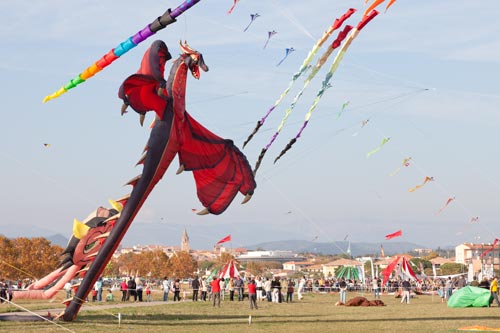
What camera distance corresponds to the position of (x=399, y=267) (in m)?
59.9

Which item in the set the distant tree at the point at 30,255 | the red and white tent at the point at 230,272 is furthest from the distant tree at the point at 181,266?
the red and white tent at the point at 230,272

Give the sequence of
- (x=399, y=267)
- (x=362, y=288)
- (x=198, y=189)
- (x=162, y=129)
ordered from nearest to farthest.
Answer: (x=162, y=129) → (x=198, y=189) → (x=399, y=267) → (x=362, y=288)

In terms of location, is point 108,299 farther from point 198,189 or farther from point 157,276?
A: point 157,276

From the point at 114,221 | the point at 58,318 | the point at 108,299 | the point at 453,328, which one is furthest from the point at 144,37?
the point at 108,299

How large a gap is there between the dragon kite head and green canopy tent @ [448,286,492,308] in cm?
1937

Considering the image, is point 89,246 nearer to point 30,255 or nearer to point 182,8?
point 182,8

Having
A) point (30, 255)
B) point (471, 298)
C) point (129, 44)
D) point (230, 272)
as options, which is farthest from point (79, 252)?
point (30, 255)

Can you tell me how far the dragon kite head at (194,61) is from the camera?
2327 centimetres

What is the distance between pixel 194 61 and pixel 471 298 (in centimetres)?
1995

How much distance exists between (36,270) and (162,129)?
275 feet

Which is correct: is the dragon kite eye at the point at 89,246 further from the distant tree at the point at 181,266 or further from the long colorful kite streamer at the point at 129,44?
the distant tree at the point at 181,266

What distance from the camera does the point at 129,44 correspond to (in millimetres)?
16641

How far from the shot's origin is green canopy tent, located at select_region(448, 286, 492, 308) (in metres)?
36.2

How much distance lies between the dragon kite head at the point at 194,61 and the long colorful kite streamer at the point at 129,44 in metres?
5.34
